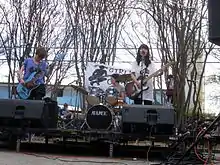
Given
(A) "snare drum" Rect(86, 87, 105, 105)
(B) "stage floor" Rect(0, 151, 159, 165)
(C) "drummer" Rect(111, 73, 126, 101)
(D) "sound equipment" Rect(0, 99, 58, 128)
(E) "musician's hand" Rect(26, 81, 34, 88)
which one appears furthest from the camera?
(A) "snare drum" Rect(86, 87, 105, 105)

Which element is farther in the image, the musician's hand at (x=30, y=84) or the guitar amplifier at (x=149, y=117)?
the musician's hand at (x=30, y=84)

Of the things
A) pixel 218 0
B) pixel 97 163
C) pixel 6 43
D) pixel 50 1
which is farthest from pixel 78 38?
pixel 218 0

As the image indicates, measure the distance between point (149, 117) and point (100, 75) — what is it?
3.02 meters

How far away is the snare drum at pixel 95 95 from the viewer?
9.41 m

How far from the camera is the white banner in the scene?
31.1 feet

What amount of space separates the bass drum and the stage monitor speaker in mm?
3850

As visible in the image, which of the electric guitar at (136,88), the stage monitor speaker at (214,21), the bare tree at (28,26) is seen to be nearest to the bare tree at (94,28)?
the bare tree at (28,26)

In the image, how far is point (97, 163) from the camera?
19.9 ft

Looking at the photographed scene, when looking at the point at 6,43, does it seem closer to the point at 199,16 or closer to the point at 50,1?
the point at 50,1

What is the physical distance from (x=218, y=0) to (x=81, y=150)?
16.8 feet

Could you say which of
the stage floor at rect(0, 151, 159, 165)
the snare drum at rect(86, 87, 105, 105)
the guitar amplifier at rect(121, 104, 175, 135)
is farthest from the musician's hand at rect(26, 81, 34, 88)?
the snare drum at rect(86, 87, 105, 105)

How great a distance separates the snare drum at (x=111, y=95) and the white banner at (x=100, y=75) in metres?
0.13

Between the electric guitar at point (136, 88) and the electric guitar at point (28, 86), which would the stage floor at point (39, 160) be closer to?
the electric guitar at point (28, 86)

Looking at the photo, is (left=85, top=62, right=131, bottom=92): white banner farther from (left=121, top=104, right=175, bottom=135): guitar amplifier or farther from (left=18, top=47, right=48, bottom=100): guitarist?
(left=121, top=104, right=175, bottom=135): guitar amplifier
